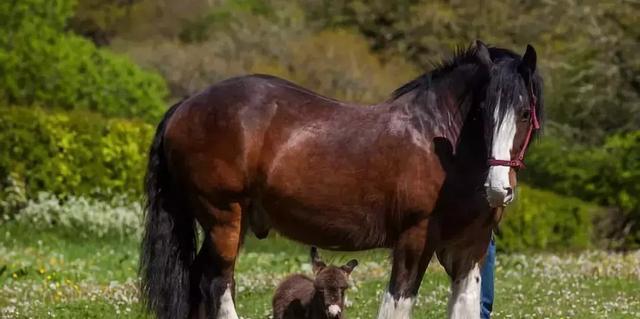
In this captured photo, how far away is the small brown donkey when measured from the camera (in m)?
9.34

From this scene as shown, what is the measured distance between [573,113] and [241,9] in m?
14.9

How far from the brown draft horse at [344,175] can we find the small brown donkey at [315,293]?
1.27 m

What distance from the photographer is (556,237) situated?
21.5m

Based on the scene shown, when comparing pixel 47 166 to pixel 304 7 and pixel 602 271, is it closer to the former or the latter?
pixel 602 271

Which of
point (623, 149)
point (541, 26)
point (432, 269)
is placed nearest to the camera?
point (432, 269)

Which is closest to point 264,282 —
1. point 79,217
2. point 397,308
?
point 397,308

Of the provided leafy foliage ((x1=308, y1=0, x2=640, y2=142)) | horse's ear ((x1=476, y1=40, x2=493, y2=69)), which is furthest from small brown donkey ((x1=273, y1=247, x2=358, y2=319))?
leafy foliage ((x1=308, y1=0, x2=640, y2=142))

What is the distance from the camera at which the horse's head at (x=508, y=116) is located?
7.13m

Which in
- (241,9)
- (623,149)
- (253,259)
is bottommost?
(253,259)

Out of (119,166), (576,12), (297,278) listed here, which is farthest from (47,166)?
(576,12)

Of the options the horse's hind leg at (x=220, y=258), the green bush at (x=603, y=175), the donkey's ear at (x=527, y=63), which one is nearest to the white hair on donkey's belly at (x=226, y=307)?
the horse's hind leg at (x=220, y=258)

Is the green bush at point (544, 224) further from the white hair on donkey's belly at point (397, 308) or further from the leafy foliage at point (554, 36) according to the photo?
the white hair on donkey's belly at point (397, 308)

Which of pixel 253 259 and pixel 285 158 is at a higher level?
pixel 285 158

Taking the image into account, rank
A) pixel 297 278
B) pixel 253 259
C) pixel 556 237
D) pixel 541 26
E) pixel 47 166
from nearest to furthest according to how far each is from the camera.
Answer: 1. pixel 297 278
2. pixel 253 259
3. pixel 47 166
4. pixel 556 237
5. pixel 541 26
